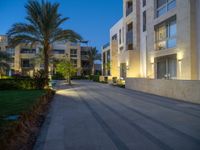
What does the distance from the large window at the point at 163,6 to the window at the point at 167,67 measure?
414 centimetres

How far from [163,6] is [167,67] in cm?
557

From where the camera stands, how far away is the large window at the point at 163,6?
20.8 metres

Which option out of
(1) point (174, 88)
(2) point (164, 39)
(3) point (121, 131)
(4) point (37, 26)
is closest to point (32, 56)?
(4) point (37, 26)

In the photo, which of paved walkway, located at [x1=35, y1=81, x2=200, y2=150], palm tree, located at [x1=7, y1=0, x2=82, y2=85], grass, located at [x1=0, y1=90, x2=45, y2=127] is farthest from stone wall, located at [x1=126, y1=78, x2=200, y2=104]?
palm tree, located at [x1=7, y1=0, x2=82, y2=85]

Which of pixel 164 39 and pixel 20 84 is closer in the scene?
pixel 164 39

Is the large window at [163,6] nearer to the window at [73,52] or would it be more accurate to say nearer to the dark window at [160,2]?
the dark window at [160,2]

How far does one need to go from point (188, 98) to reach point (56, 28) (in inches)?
618

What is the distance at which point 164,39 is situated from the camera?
2225 centimetres

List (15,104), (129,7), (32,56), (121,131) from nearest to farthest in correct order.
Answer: (121,131), (15,104), (129,7), (32,56)

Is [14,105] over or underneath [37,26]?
underneath

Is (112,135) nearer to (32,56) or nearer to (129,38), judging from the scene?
(129,38)

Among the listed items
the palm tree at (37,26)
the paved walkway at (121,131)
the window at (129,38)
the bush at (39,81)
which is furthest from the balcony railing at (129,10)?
the paved walkway at (121,131)

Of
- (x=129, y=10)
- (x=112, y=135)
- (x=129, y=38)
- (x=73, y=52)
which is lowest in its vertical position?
(x=112, y=135)

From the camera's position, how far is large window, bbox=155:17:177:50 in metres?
20.7
